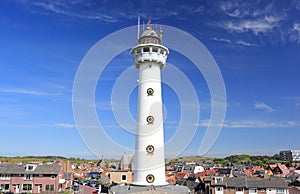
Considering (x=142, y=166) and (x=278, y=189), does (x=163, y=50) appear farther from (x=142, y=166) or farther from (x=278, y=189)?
(x=278, y=189)

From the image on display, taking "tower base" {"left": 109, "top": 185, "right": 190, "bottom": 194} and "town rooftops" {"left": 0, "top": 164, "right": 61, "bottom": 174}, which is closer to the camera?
"tower base" {"left": 109, "top": 185, "right": 190, "bottom": 194}

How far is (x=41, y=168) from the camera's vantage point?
41.5m

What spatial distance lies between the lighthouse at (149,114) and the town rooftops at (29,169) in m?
23.7

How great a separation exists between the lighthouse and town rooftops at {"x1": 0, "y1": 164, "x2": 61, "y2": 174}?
23662 mm

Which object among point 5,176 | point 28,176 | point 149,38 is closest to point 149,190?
point 149,38

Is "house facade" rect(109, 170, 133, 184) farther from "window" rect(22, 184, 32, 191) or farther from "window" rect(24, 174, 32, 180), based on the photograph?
"window" rect(24, 174, 32, 180)

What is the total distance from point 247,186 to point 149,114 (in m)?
22.8

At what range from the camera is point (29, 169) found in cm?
4109

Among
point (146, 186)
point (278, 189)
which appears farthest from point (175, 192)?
point (278, 189)

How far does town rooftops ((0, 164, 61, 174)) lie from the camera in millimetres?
40125

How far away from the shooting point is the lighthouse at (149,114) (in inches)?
867

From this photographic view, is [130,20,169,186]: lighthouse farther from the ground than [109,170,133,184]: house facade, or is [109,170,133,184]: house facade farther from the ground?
[130,20,169,186]: lighthouse

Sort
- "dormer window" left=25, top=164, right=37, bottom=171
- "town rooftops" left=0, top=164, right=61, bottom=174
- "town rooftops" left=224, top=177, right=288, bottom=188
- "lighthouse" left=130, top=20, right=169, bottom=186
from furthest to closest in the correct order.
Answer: "dormer window" left=25, top=164, right=37, bottom=171 < "town rooftops" left=0, top=164, right=61, bottom=174 < "town rooftops" left=224, top=177, right=288, bottom=188 < "lighthouse" left=130, top=20, right=169, bottom=186

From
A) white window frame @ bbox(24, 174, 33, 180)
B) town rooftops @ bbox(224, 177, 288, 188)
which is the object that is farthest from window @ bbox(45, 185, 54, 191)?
town rooftops @ bbox(224, 177, 288, 188)
